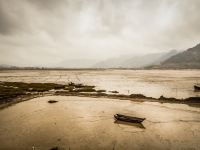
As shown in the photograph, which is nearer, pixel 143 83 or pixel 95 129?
pixel 95 129

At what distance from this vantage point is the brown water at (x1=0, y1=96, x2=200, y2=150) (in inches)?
695

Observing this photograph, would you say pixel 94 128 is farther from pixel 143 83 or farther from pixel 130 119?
pixel 143 83

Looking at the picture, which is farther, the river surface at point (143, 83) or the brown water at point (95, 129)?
the river surface at point (143, 83)

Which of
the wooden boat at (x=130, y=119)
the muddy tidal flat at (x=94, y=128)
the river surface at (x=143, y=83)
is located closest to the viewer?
the muddy tidal flat at (x=94, y=128)

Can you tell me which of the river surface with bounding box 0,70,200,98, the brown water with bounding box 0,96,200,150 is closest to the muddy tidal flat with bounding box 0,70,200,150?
the brown water with bounding box 0,96,200,150

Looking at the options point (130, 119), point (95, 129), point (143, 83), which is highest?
point (143, 83)

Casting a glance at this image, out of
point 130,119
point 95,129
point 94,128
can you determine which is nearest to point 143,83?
point 130,119

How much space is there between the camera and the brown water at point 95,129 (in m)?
17.6

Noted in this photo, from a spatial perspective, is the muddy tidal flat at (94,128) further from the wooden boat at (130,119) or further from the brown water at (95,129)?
the wooden boat at (130,119)

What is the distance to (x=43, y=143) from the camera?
17.6 m

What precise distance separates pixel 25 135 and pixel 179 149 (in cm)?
1552

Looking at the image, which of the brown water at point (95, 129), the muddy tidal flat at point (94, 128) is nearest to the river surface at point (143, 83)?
the muddy tidal flat at point (94, 128)

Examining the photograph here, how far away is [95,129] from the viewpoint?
857 inches

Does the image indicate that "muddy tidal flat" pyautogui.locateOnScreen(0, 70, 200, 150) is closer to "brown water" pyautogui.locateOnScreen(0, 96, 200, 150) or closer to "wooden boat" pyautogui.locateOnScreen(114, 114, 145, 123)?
"brown water" pyautogui.locateOnScreen(0, 96, 200, 150)
